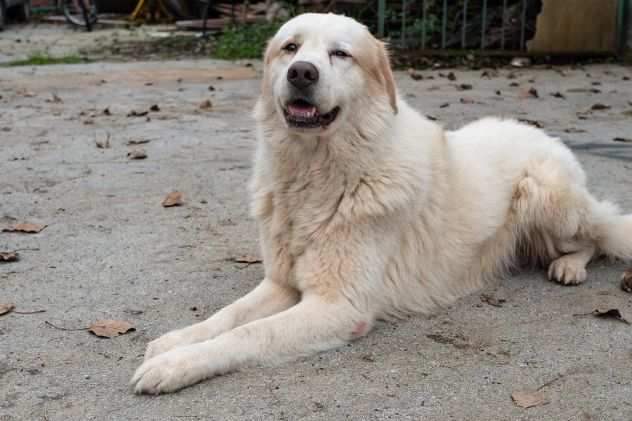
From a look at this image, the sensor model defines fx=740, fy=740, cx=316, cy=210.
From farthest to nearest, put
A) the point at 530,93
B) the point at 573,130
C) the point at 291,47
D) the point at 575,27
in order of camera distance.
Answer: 1. the point at 575,27
2. the point at 530,93
3. the point at 573,130
4. the point at 291,47

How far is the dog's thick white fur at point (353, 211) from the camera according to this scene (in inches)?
118

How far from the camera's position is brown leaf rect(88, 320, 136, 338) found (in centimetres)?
314

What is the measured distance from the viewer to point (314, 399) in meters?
2.59

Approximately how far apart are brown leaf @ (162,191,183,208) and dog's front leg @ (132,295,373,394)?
214 cm

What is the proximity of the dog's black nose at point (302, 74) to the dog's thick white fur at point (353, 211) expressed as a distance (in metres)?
0.01

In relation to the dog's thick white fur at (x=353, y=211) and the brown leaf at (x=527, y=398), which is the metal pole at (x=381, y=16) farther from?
the brown leaf at (x=527, y=398)

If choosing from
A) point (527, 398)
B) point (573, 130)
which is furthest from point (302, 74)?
point (573, 130)

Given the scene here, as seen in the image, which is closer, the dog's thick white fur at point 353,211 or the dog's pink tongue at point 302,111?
the dog's thick white fur at point 353,211

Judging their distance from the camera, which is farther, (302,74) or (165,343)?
(302,74)

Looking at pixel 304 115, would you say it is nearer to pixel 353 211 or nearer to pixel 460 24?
pixel 353 211

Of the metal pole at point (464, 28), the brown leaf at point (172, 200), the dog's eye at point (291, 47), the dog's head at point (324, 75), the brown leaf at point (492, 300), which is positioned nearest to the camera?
the dog's head at point (324, 75)

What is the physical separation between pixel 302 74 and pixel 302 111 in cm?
18

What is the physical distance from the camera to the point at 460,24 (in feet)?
39.7

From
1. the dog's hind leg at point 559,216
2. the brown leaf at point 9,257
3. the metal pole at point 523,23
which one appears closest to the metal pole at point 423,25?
the metal pole at point 523,23
